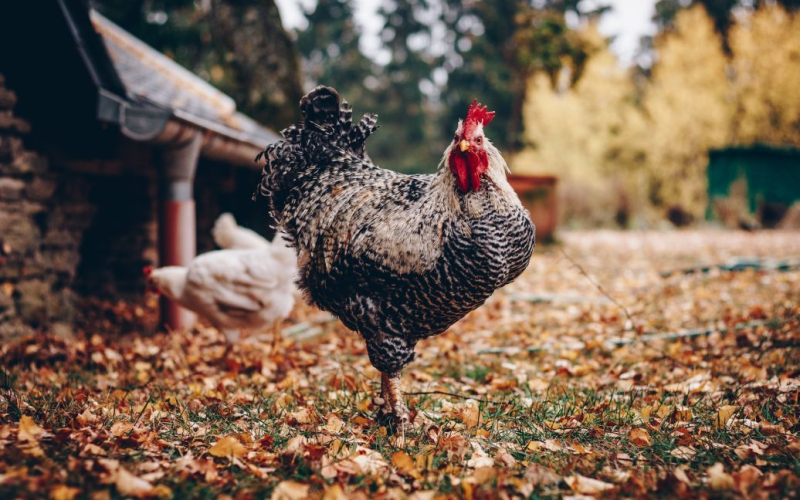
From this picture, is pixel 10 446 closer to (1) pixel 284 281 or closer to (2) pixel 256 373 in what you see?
(2) pixel 256 373

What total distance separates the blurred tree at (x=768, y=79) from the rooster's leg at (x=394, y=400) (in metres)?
22.7

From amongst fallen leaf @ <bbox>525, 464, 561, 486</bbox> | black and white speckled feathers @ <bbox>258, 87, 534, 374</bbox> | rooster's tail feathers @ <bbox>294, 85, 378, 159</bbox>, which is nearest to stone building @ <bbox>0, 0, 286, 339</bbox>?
rooster's tail feathers @ <bbox>294, 85, 378, 159</bbox>

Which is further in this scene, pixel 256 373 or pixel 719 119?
pixel 719 119

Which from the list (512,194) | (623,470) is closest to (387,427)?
(623,470)

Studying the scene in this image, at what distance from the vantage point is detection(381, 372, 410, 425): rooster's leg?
3.18 m

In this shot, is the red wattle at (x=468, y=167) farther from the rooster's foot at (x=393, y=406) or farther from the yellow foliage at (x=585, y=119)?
the yellow foliage at (x=585, y=119)

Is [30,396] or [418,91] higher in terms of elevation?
[418,91]

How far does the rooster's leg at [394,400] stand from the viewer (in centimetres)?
318

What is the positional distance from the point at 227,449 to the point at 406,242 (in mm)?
1350

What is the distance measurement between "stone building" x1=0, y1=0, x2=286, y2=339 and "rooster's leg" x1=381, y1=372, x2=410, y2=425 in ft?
10.6

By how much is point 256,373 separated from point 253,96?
8.01 metres

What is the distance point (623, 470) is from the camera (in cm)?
254

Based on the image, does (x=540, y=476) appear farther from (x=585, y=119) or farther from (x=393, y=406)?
(x=585, y=119)

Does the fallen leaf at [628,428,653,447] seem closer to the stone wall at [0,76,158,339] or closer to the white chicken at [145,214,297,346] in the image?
the white chicken at [145,214,297,346]
